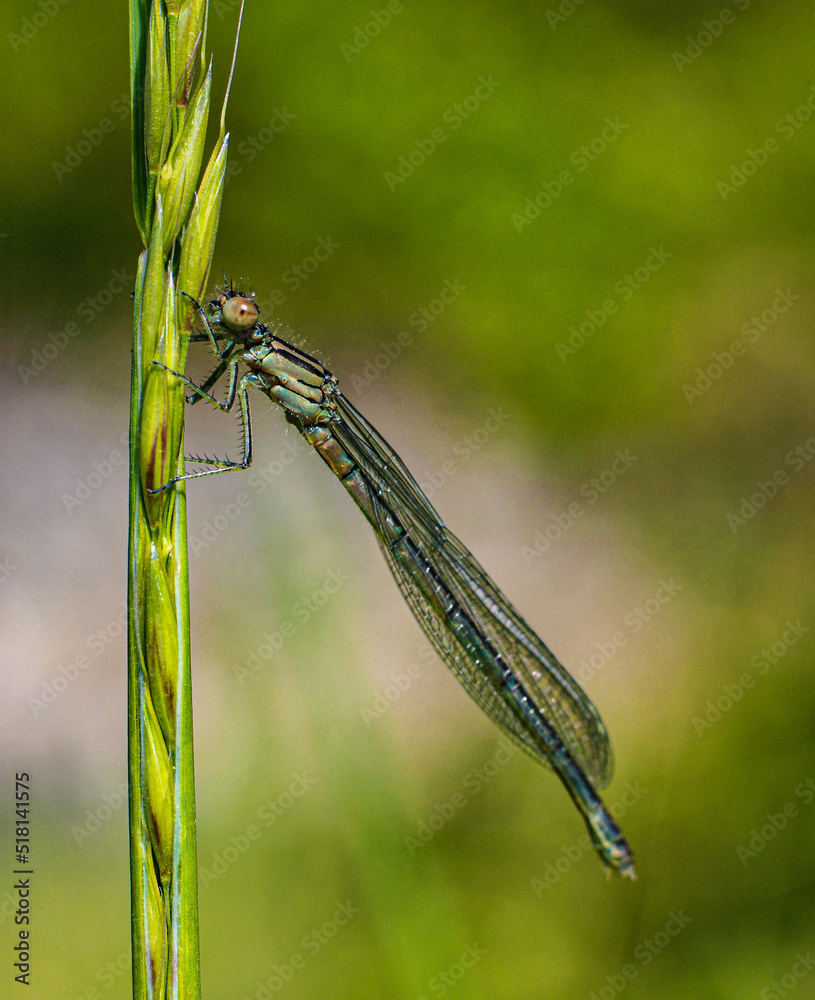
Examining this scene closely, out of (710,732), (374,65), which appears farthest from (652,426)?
(374,65)

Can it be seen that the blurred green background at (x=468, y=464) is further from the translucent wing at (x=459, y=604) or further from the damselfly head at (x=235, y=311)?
the damselfly head at (x=235, y=311)

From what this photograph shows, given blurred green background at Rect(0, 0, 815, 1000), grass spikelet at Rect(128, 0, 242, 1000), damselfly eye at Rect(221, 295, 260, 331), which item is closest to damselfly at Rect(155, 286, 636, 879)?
damselfly eye at Rect(221, 295, 260, 331)

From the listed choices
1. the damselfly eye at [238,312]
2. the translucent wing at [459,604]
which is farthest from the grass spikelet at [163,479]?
the translucent wing at [459,604]

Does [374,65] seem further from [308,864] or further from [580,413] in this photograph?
[308,864]

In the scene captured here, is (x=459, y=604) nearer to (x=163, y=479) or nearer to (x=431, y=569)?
(x=431, y=569)

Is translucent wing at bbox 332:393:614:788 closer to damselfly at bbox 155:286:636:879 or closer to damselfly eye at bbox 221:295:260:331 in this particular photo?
damselfly at bbox 155:286:636:879

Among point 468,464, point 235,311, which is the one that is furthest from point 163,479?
point 468,464
